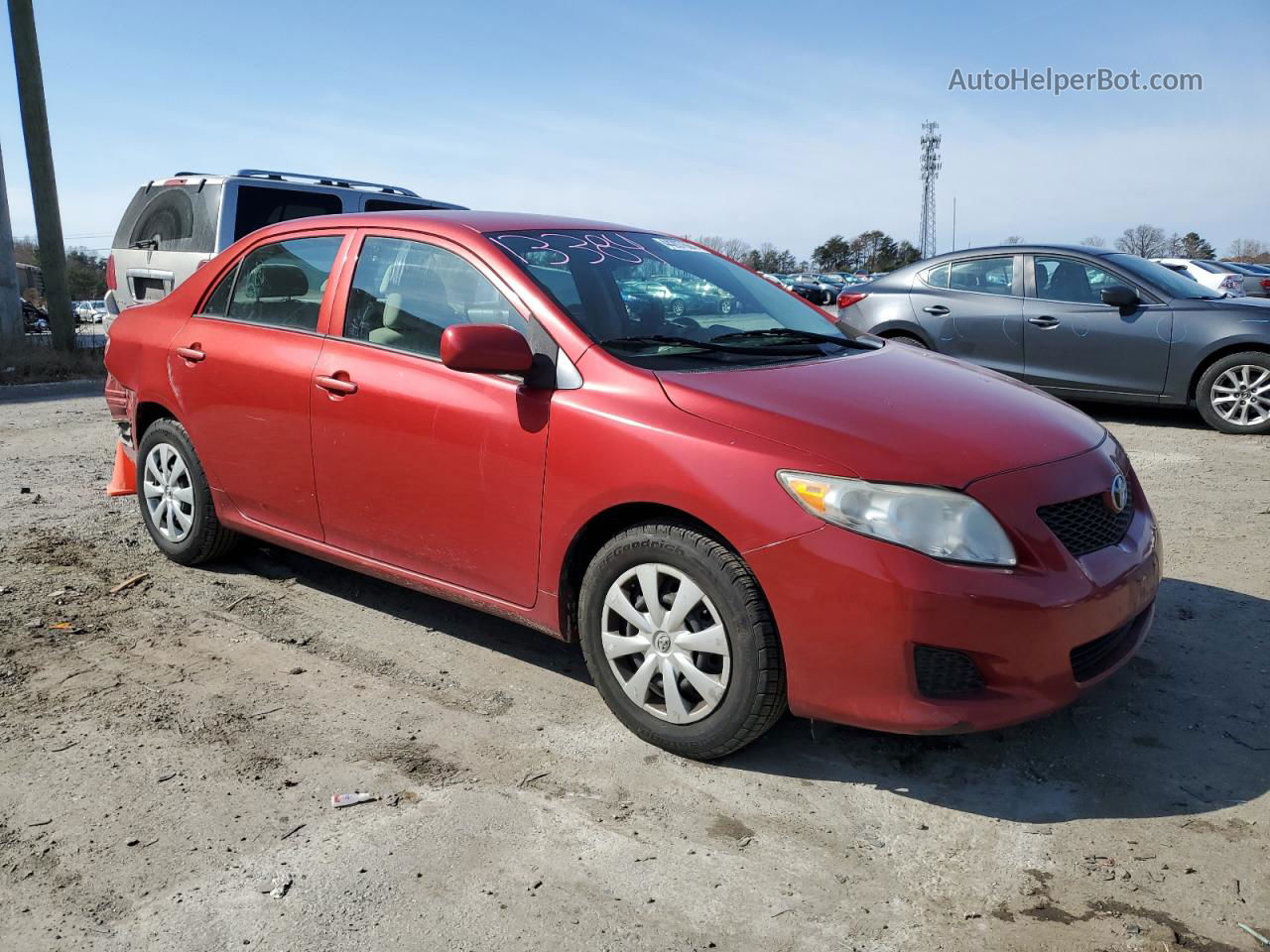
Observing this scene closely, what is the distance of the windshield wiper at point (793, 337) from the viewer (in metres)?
3.85

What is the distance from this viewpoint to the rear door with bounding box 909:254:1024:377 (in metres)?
9.29

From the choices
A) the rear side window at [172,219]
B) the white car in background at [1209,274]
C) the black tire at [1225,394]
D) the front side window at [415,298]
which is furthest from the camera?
the white car in background at [1209,274]

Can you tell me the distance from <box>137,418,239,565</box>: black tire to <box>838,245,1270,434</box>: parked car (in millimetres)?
6882

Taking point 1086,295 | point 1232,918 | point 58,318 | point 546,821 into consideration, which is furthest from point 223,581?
point 58,318

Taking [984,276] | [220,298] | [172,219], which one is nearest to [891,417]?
[220,298]

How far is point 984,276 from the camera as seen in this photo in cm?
959

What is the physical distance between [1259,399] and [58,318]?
14428 mm

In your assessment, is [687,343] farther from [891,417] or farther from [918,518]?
[918,518]

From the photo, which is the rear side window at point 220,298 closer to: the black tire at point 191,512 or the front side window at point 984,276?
the black tire at point 191,512

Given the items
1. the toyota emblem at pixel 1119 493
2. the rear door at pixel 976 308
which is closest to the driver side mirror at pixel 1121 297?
the rear door at pixel 976 308

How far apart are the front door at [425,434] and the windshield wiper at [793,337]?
2.76 feet

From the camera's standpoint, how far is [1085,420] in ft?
12.1

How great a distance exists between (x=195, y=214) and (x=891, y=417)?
7.99m

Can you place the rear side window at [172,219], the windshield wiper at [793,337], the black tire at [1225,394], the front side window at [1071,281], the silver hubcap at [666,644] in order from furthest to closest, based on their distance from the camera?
the rear side window at [172,219]
the front side window at [1071,281]
the black tire at [1225,394]
the windshield wiper at [793,337]
the silver hubcap at [666,644]
